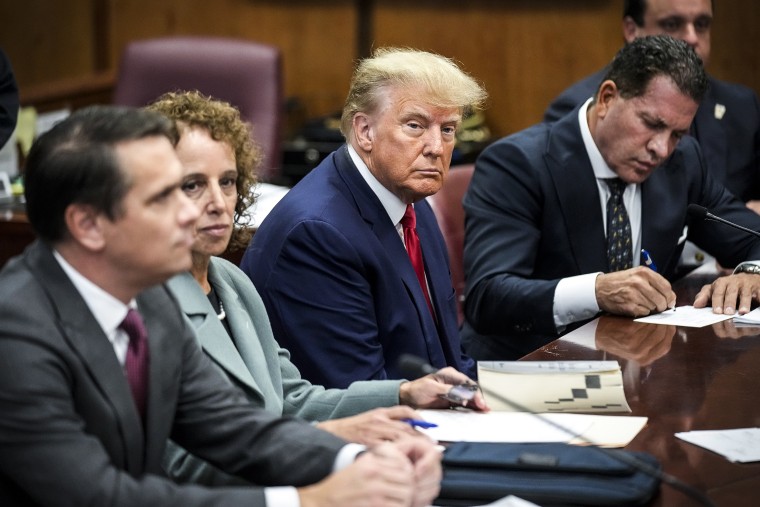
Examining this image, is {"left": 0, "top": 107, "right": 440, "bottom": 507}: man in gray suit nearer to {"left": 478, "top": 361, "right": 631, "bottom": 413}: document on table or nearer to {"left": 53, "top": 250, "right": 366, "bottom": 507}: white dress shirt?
{"left": 53, "top": 250, "right": 366, "bottom": 507}: white dress shirt

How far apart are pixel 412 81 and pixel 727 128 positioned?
183cm

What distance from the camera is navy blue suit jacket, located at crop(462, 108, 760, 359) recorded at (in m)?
2.94

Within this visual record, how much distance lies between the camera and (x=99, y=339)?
4.65ft

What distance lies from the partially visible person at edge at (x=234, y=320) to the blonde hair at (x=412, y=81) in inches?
17.9

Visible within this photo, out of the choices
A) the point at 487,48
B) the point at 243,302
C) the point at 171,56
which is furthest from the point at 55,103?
the point at 243,302

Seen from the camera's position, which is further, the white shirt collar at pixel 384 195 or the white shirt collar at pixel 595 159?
the white shirt collar at pixel 595 159

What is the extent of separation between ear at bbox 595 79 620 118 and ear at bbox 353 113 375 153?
79 centimetres

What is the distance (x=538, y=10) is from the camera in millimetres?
5941

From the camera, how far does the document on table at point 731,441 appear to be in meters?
1.78

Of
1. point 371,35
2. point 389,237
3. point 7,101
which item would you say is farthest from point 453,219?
point 371,35

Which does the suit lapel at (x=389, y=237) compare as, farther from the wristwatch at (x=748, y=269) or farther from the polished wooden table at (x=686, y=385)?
the wristwatch at (x=748, y=269)

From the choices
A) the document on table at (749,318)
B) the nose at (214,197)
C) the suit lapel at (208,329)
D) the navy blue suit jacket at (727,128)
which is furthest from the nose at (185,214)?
the navy blue suit jacket at (727,128)

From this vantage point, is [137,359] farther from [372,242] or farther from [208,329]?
[372,242]

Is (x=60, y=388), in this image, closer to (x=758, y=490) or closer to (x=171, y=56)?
(x=758, y=490)
